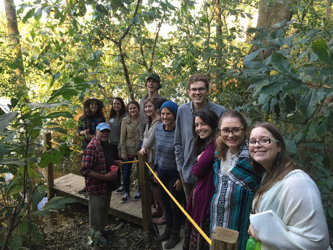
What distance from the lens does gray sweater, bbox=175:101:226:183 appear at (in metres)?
2.60

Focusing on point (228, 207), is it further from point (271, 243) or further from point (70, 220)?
point (70, 220)

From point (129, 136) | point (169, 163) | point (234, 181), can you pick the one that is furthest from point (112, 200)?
point (234, 181)

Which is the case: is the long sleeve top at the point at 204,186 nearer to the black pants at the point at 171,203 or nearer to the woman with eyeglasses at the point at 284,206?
the woman with eyeglasses at the point at 284,206

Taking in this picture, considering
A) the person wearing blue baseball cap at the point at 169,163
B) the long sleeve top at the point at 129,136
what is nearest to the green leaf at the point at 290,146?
the person wearing blue baseball cap at the point at 169,163

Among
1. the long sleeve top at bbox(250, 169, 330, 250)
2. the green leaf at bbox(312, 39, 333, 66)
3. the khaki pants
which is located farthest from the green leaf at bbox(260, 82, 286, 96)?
the khaki pants

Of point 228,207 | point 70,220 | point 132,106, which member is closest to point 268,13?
point 132,106

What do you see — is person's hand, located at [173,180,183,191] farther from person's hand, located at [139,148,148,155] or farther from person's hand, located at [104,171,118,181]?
person's hand, located at [104,171,118,181]

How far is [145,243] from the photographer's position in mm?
3527

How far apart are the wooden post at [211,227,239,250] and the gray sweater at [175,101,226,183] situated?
4.76 ft

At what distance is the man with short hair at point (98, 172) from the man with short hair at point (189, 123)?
0.96m

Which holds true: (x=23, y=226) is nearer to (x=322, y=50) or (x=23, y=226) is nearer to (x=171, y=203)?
(x=171, y=203)

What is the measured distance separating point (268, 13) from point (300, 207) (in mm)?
3460

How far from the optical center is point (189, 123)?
2627 millimetres

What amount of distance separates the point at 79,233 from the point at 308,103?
156 inches
